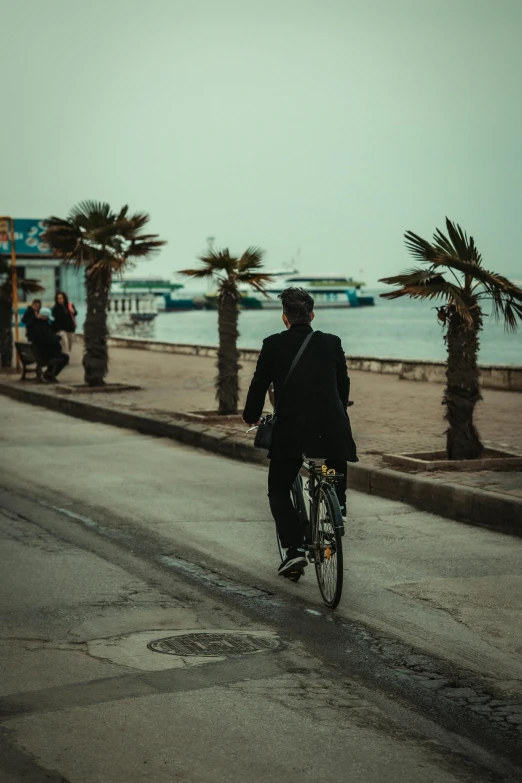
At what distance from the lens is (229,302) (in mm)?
16844

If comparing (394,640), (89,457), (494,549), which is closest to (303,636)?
(394,640)

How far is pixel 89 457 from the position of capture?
45.4 ft

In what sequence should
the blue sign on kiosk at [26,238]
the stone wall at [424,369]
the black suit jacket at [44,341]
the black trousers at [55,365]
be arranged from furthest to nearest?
the blue sign on kiosk at [26,238] → the black trousers at [55,365] → the black suit jacket at [44,341] → the stone wall at [424,369]

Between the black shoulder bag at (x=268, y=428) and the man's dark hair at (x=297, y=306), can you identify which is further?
the man's dark hair at (x=297, y=306)

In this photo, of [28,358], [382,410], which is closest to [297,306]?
[382,410]

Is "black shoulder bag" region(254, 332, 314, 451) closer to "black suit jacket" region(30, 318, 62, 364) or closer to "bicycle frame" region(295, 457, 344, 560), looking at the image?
"bicycle frame" region(295, 457, 344, 560)

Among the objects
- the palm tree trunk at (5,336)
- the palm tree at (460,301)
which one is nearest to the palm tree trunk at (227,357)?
the palm tree at (460,301)

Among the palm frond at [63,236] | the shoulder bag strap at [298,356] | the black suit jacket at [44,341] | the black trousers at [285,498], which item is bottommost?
the black trousers at [285,498]

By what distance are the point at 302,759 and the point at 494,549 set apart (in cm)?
452

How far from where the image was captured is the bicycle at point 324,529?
6.65 m

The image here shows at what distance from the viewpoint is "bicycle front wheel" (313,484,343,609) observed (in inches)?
261

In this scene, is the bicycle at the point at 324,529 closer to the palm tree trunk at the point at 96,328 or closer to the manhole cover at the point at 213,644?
the manhole cover at the point at 213,644

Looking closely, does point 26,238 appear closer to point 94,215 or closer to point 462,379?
point 94,215

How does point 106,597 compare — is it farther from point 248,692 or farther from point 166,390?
point 166,390
